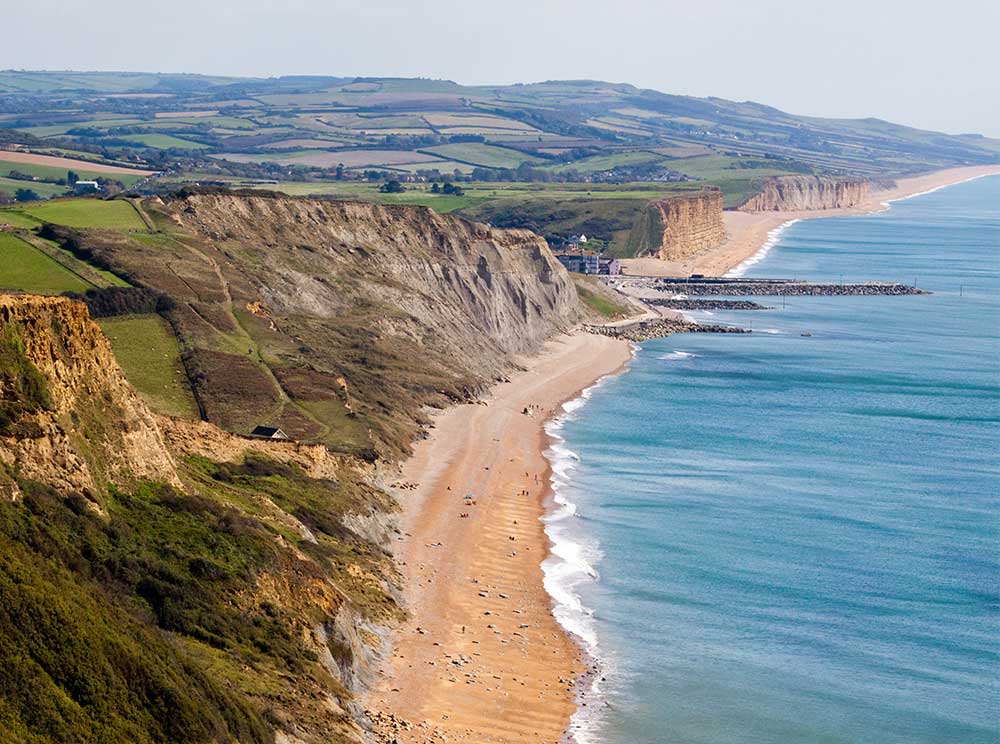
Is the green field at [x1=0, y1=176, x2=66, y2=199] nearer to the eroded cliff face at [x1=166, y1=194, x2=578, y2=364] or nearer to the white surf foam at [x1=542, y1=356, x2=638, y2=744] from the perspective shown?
the eroded cliff face at [x1=166, y1=194, x2=578, y2=364]

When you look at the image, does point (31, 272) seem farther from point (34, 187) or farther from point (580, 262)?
point (34, 187)

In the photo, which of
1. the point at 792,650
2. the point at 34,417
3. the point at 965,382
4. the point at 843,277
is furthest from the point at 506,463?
the point at 843,277

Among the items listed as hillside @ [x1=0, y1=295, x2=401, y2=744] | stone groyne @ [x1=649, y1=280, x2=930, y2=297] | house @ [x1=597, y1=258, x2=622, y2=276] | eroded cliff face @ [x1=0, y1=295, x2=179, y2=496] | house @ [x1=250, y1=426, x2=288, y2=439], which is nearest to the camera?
hillside @ [x1=0, y1=295, x2=401, y2=744]

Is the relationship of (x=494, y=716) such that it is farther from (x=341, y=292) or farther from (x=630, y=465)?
(x=341, y=292)

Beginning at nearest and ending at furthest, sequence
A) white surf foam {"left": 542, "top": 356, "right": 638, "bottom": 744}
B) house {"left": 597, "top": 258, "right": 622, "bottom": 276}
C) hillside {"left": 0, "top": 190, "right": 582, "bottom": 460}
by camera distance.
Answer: white surf foam {"left": 542, "top": 356, "right": 638, "bottom": 744} < hillside {"left": 0, "top": 190, "right": 582, "bottom": 460} < house {"left": 597, "top": 258, "right": 622, "bottom": 276}

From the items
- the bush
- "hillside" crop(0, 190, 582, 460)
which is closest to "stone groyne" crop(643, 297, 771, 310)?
"hillside" crop(0, 190, 582, 460)

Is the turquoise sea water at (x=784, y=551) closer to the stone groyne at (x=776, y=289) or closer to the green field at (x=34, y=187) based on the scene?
the stone groyne at (x=776, y=289)

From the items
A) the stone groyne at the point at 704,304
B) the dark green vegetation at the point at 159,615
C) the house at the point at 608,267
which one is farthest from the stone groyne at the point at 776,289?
the dark green vegetation at the point at 159,615
